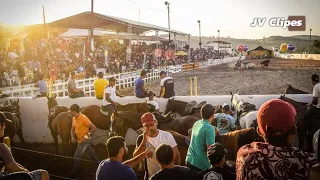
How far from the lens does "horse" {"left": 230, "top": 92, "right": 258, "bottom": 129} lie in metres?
6.88

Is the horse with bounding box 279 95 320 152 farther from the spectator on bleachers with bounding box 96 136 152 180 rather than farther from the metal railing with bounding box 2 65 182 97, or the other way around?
the metal railing with bounding box 2 65 182 97

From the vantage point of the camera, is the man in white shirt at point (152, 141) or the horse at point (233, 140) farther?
the horse at point (233, 140)

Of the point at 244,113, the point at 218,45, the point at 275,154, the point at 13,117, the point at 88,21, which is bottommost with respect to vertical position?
the point at 13,117

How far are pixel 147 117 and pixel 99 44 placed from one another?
31.0m

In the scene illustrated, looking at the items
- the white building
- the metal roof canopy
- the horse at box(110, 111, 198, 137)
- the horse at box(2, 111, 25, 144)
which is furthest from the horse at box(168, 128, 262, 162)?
the white building

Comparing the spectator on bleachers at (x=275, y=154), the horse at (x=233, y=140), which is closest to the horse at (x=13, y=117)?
the horse at (x=233, y=140)

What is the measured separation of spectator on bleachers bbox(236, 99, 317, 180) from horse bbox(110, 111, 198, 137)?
4957 millimetres

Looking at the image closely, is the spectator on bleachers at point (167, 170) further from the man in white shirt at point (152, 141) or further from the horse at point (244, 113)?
the horse at point (244, 113)

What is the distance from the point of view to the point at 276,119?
2.10 m

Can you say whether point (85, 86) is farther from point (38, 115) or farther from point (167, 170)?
point (167, 170)

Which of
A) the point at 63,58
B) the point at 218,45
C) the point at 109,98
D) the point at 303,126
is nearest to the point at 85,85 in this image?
the point at 109,98

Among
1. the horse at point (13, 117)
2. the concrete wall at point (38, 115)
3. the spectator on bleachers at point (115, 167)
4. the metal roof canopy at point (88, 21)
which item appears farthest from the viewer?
the metal roof canopy at point (88, 21)

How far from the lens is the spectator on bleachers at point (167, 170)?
3.12m

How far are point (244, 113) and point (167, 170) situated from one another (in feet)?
15.8
